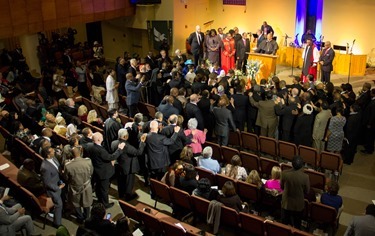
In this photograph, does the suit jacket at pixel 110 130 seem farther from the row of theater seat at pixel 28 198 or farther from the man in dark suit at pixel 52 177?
the row of theater seat at pixel 28 198

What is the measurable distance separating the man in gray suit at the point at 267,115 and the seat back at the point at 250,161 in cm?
141

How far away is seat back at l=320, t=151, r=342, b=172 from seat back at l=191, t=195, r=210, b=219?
2.70 m

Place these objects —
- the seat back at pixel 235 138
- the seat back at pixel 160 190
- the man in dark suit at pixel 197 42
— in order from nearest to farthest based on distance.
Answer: the seat back at pixel 160 190
the seat back at pixel 235 138
the man in dark suit at pixel 197 42

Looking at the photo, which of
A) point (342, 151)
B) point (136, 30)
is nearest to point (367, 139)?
point (342, 151)

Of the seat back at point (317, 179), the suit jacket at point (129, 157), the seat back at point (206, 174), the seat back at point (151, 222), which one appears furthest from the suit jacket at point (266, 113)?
the seat back at point (151, 222)

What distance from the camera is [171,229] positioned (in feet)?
19.9

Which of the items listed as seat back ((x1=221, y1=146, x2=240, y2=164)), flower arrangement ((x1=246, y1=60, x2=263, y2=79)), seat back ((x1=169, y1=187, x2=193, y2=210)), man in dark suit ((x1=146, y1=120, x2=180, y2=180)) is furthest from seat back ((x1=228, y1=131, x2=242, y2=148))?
flower arrangement ((x1=246, y1=60, x2=263, y2=79))

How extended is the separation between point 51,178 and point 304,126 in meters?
5.02

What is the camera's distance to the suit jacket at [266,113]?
29.6 feet

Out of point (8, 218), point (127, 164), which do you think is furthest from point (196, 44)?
point (8, 218)

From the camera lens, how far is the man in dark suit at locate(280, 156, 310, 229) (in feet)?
20.5

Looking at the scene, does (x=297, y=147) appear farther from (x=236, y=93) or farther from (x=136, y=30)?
(x=136, y=30)

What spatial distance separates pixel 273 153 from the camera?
8.73m

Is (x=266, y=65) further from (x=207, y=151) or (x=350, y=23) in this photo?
(x=207, y=151)
